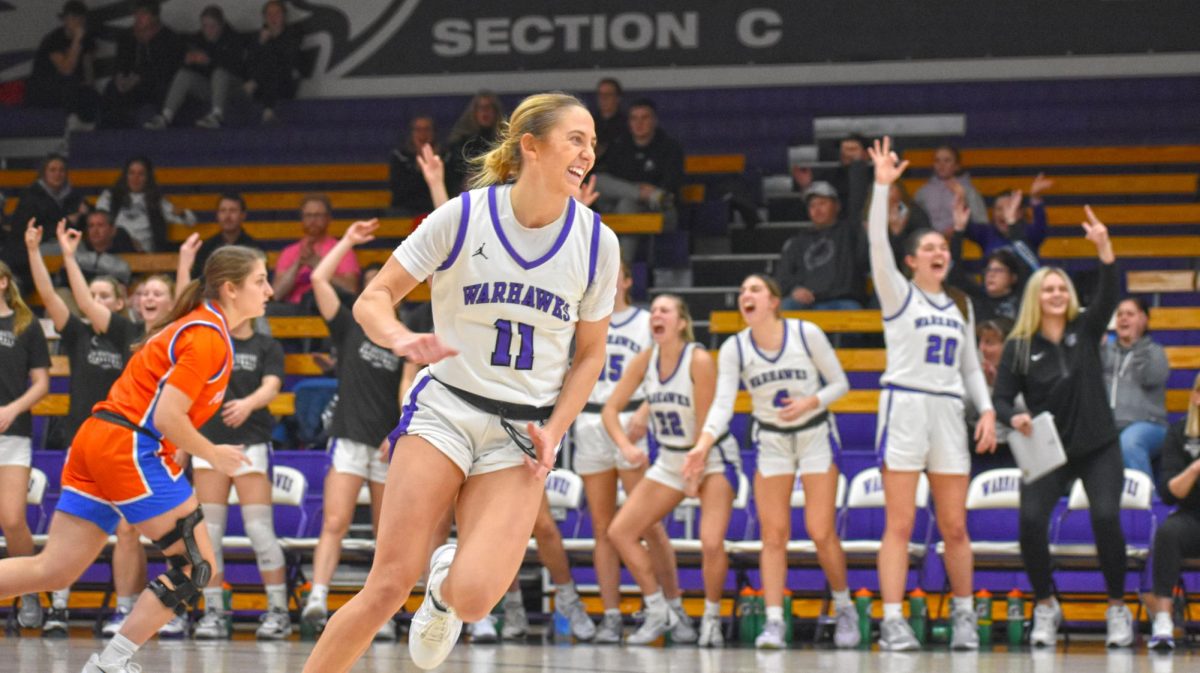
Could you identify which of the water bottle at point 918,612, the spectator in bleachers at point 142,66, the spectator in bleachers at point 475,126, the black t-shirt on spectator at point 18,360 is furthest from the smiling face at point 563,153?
the spectator in bleachers at point 142,66

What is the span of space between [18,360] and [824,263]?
5490 mm

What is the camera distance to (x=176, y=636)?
912cm

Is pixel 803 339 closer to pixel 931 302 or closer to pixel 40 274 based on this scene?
pixel 931 302

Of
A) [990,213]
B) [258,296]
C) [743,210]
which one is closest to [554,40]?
[743,210]

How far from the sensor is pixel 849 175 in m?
11.7

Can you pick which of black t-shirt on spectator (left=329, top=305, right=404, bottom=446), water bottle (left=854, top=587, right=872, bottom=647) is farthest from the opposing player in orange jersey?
water bottle (left=854, top=587, right=872, bottom=647)

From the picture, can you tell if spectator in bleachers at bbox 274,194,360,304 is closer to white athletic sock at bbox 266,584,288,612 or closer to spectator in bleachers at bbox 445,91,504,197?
spectator in bleachers at bbox 445,91,504,197

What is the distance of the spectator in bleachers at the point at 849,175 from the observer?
11016 millimetres

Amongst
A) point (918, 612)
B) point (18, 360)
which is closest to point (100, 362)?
point (18, 360)

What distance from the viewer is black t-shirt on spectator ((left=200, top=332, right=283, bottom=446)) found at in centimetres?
913

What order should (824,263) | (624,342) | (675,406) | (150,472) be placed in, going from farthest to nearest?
(824,263)
(624,342)
(675,406)
(150,472)

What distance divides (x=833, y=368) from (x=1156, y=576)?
206 cm

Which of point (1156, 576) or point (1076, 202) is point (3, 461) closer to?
point (1156, 576)

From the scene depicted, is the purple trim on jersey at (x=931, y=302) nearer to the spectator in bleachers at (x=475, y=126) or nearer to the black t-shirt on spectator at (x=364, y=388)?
the black t-shirt on spectator at (x=364, y=388)
